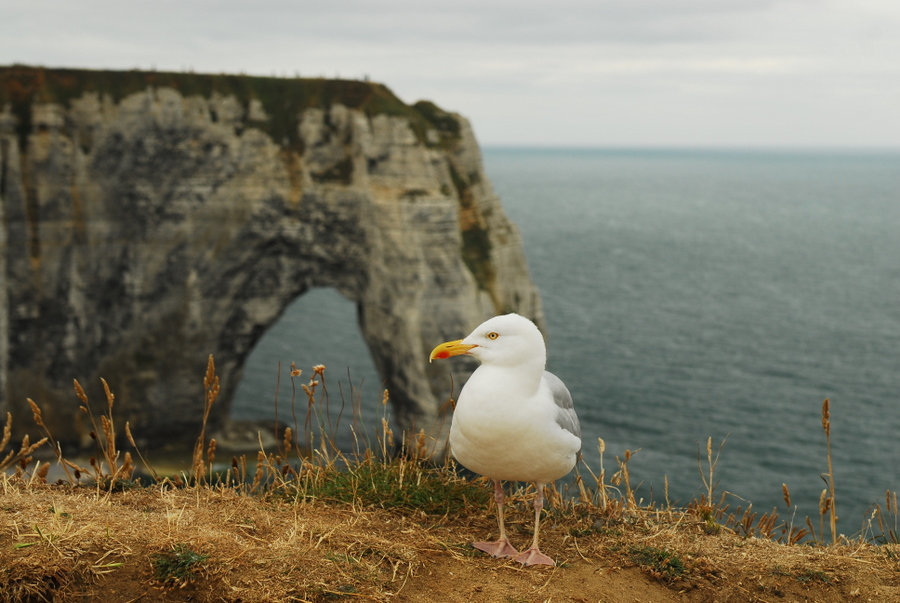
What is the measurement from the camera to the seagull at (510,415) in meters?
6.71

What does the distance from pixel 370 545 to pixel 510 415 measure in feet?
5.14

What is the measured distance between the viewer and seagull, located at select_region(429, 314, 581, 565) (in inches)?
264

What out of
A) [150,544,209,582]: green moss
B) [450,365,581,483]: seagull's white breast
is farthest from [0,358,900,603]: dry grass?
[450,365,581,483]: seagull's white breast

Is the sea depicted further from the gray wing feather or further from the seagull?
the gray wing feather

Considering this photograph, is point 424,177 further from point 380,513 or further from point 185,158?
point 380,513

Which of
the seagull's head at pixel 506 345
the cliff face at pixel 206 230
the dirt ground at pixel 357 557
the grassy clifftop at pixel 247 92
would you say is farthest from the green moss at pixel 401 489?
the grassy clifftop at pixel 247 92

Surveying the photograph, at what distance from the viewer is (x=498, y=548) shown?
7.07 meters

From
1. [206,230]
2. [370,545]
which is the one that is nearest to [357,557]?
[370,545]

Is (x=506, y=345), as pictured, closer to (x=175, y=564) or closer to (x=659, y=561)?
(x=659, y=561)

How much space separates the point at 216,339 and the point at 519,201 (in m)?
145

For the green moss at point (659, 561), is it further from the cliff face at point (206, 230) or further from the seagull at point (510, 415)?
the cliff face at point (206, 230)

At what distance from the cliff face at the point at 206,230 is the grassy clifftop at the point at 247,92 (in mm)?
77

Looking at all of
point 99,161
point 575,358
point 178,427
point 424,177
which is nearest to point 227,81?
point 99,161

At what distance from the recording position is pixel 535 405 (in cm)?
677
